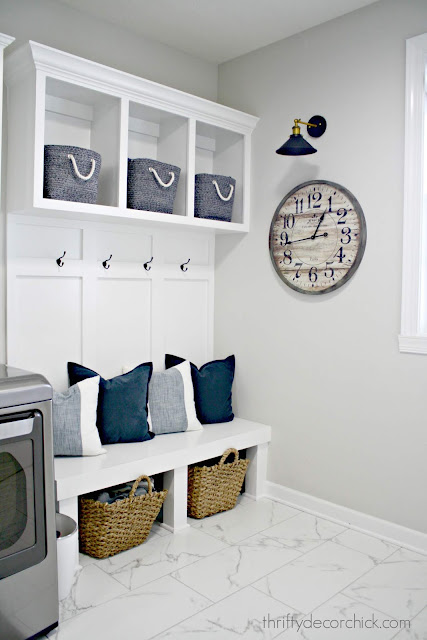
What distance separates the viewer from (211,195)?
3.01 m

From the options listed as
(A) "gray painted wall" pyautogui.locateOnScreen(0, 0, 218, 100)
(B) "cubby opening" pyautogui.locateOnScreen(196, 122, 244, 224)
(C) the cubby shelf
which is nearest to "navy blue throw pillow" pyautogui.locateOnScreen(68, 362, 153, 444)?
(C) the cubby shelf

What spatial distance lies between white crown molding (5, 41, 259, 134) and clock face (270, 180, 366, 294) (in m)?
0.58

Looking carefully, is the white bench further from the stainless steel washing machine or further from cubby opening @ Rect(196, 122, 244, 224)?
cubby opening @ Rect(196, 122, 244, 224)

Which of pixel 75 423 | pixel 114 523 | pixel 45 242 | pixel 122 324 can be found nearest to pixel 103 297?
pixel 122 324

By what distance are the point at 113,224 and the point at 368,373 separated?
4.81 ft

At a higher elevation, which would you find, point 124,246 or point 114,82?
point 114,82

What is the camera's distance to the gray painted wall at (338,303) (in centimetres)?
262

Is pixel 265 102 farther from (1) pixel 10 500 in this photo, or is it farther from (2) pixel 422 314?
(1) pixel 10 500

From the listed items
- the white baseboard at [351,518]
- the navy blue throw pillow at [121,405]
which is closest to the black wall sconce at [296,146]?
the navy blue throw pillow at [121,405]

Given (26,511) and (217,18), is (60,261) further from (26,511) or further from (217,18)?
(217,18)

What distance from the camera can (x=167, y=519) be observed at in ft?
9.08

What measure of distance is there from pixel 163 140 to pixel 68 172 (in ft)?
2.59

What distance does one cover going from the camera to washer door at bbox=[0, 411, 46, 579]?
1.81 metres

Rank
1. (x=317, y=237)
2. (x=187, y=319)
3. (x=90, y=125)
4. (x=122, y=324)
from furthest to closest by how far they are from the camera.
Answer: (x=187, y=319) → (x=122, y=324) → (x=317, y=237) → (x=90, y=125)
